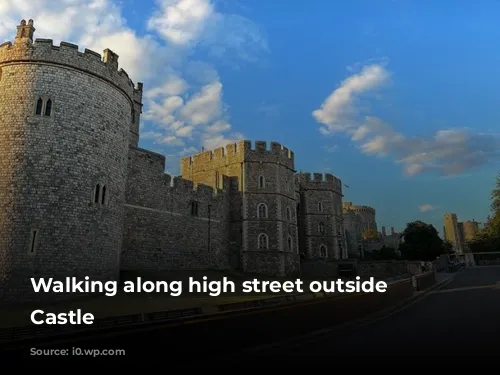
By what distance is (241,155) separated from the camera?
32.0 metres

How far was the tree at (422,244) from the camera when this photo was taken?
2003 inches

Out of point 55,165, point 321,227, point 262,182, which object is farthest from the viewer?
point 321,227

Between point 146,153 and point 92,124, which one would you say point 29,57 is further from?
point 146,153

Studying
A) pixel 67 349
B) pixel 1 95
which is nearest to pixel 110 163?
pixel 1 95

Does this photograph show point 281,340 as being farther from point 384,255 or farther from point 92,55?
point 384,255

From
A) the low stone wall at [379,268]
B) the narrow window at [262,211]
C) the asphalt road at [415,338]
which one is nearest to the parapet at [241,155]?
the narrow window at [262,211]

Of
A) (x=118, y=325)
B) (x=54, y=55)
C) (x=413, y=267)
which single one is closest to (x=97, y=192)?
(x=54, y=55)

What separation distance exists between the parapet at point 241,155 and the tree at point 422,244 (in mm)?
27659

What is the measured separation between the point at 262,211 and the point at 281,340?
24466 mm

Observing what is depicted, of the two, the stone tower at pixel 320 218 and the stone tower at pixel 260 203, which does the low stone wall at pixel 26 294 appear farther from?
the stone tower at pixel 320 218

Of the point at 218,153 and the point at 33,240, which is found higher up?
the point at 218,153

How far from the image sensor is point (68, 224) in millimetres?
14680

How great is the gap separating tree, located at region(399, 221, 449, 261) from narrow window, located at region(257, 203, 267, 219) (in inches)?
1187

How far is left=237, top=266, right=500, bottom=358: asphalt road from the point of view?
6062mm
